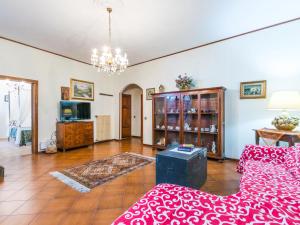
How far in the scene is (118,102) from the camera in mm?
6652

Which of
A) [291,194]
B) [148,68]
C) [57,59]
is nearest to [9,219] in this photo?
[291,194]

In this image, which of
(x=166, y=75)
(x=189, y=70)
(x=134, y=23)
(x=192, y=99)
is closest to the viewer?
(x=134, y=23)

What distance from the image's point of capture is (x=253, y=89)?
11.8 ft

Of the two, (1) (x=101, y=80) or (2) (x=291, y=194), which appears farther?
(1) (x=101, y=80)

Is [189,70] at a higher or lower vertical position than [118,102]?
higher

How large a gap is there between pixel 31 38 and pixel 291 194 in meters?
5.34

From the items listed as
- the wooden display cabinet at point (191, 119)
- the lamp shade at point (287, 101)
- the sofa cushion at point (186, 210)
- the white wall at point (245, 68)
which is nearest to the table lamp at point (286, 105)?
the lamp shade at point (287, 101)

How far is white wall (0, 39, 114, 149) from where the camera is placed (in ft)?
13.1

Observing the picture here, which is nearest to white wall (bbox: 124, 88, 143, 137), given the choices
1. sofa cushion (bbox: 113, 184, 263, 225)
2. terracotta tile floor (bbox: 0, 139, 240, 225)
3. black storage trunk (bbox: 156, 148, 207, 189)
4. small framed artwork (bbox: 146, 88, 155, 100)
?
small framed artwork (bbox: 146, 88, 155, 100)

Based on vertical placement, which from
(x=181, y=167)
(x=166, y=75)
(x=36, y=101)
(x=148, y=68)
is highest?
(x=148, y=68)

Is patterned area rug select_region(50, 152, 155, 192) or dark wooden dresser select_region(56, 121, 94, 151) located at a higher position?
dark wooden dresser select_region(56, 121, 94, 151)

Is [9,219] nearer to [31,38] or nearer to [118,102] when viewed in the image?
[31,38]

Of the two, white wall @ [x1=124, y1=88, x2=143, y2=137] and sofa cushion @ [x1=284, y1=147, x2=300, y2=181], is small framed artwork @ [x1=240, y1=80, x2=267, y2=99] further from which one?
white wall @ [x1=124, y1=88, x2=143, y2=137]

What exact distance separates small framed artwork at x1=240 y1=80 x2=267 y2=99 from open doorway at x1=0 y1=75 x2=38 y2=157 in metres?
5.34
